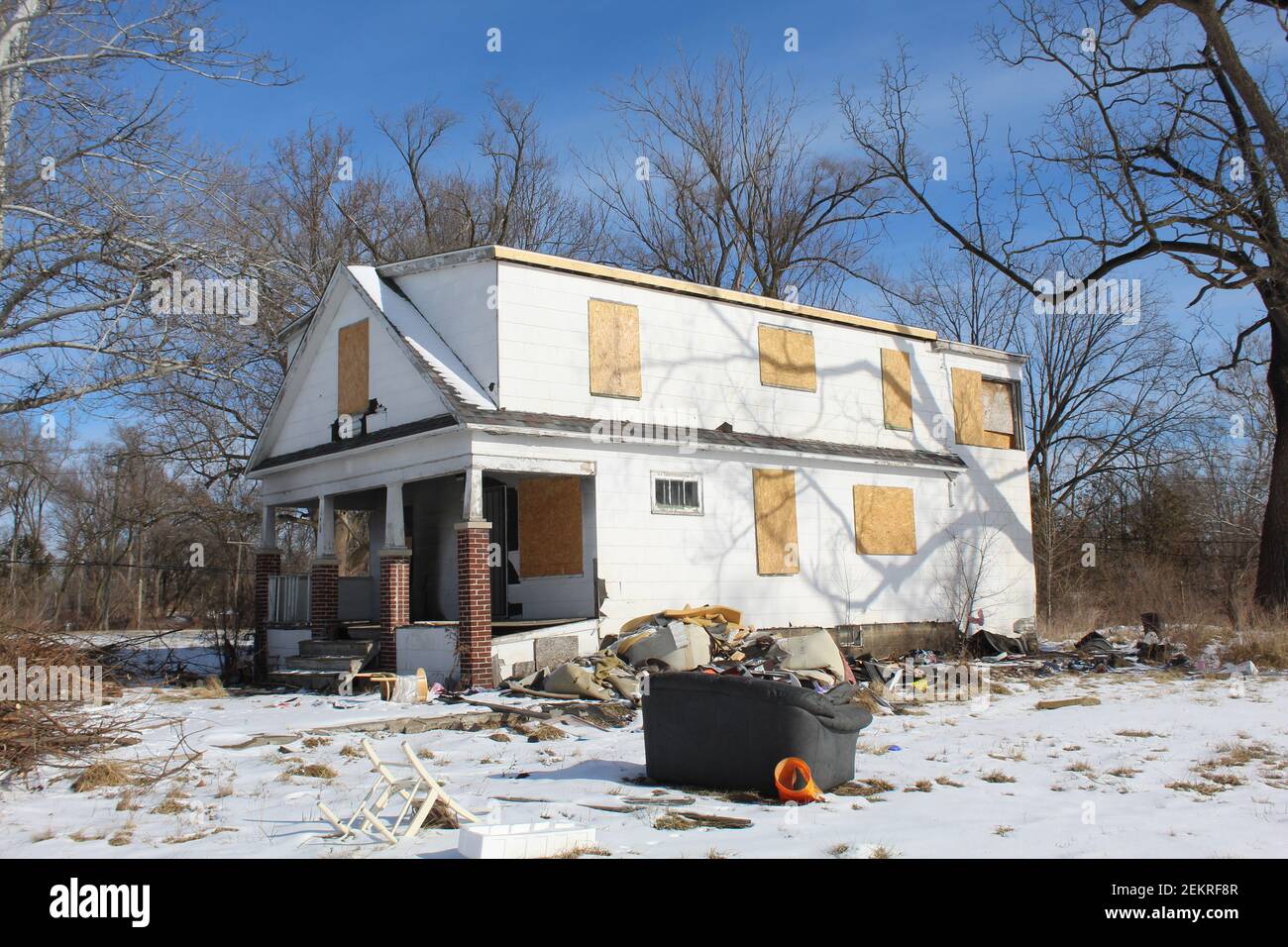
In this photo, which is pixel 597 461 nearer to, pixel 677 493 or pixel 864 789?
pixel 677 493

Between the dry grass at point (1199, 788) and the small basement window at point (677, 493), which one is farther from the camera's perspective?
the small basement window at point (677, 493)

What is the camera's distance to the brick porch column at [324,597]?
60.6 feet

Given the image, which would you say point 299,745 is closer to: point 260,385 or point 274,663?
point 274,663

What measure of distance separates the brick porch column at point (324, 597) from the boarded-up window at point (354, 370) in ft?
8.78

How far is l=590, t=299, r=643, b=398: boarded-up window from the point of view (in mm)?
17062

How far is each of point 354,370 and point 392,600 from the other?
165 inches

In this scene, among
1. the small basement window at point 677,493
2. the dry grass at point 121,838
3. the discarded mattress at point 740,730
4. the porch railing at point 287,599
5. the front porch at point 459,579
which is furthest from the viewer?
the porch railing at point 287,599

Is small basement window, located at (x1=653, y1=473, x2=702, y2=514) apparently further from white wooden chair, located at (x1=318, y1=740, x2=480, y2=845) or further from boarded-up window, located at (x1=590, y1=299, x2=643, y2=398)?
white wooden chair, located at (x1=318, y1=740, x2=480, y2=845)

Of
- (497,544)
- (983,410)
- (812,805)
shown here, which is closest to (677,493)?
(497,544)

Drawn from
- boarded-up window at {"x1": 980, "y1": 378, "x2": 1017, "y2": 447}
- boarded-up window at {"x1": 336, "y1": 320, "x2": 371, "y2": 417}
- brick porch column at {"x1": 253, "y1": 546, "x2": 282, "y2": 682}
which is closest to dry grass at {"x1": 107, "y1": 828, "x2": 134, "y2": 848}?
boarded-up window at {"x1": 336, "y1": 320, "x2": 371, "y2": 417}

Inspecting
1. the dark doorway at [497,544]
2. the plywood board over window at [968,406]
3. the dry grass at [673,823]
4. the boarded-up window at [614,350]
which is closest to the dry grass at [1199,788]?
the dry grass at [673,823]

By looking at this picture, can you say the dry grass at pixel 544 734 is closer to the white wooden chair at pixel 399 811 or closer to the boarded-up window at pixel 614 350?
the white wooden chair at pixel 399 811

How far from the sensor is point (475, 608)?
15.0m
